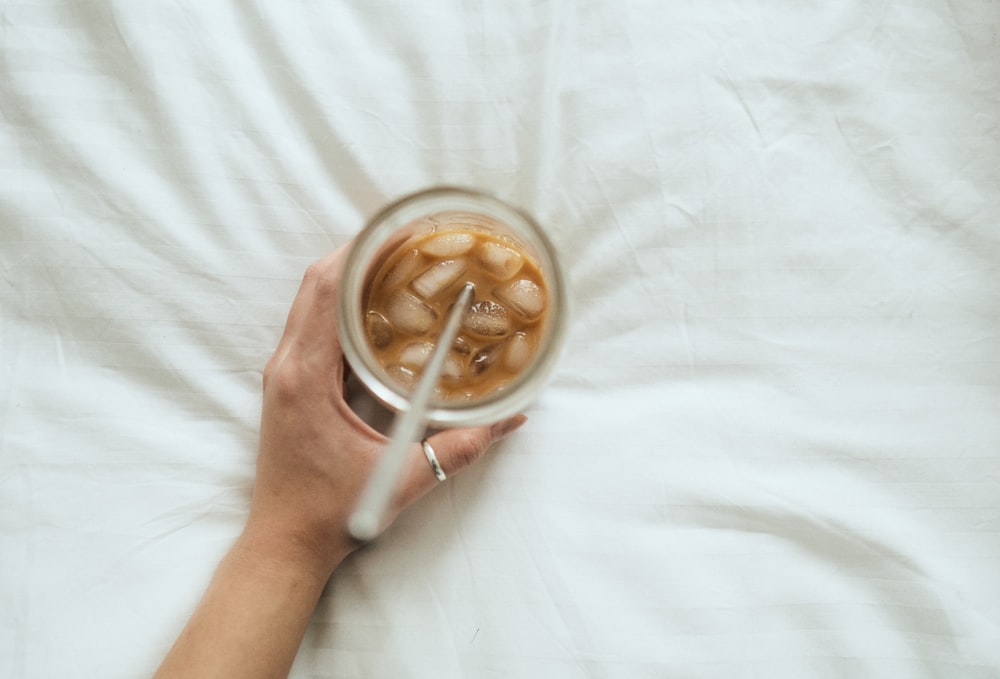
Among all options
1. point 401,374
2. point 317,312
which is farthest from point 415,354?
point 317,312

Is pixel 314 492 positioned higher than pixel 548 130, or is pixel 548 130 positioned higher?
pixel 548 130

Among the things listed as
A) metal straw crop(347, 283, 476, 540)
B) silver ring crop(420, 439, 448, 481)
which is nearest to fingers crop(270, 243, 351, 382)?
silver ring crop(420, 439, 448, 481)

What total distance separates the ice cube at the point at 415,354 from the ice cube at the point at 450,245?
0.09 metres

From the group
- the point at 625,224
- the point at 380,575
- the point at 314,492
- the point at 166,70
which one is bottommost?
the point at 380,575

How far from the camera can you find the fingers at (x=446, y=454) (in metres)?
0.79

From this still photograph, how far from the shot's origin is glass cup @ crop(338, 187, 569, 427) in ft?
2.21

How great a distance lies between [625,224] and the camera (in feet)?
2.86

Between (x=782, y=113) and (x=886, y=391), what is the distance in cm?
32

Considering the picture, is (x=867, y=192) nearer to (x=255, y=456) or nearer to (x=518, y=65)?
(x=518, y=65)

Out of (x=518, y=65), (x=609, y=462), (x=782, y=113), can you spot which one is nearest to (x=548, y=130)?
(x=518, y=65)

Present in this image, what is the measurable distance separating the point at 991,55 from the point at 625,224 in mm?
438

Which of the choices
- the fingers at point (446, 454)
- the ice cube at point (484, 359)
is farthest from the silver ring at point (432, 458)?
the ice cube at point (484, 359)

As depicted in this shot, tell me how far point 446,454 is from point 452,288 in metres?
0.17

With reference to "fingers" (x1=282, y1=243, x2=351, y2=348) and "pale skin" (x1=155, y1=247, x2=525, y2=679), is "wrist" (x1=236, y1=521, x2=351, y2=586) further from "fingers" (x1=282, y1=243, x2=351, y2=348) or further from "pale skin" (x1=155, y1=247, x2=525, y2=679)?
"fingers" (x1=282, y1=243, x2=351, y2=348)
